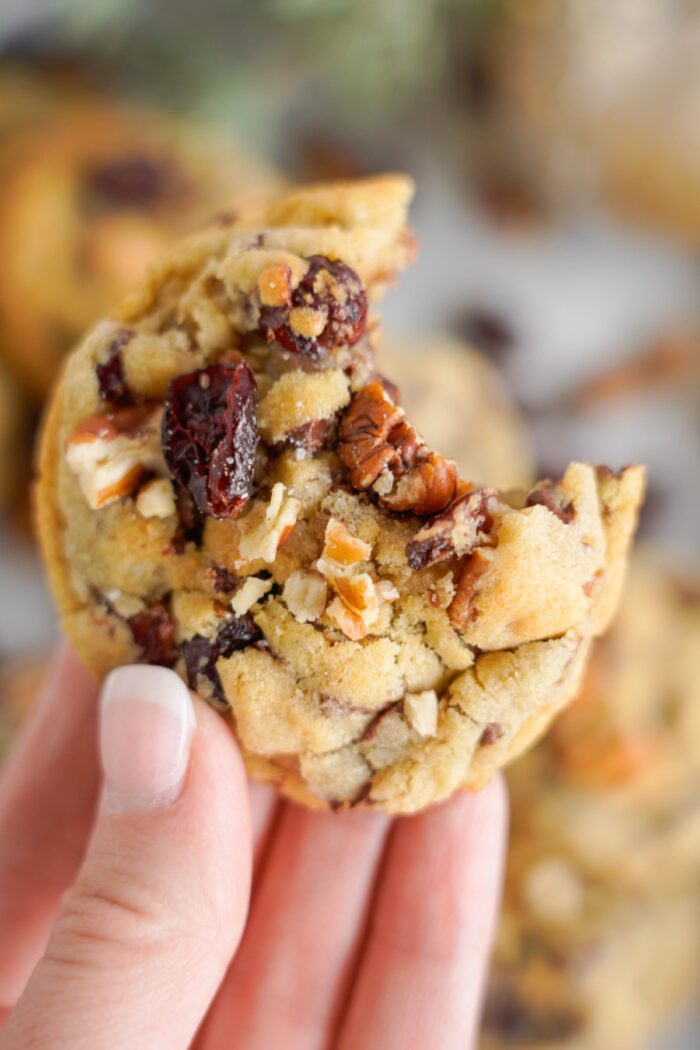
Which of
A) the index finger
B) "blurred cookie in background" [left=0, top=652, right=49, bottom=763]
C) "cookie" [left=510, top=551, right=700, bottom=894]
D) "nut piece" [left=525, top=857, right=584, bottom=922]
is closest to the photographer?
the index finger

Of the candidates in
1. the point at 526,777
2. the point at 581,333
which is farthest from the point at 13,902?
the point at 581,333

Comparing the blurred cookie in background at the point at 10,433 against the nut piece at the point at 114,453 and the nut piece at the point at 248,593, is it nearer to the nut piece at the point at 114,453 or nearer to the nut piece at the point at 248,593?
the nut piece at the point at 114,453

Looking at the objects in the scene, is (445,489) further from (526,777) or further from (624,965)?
(624,965)

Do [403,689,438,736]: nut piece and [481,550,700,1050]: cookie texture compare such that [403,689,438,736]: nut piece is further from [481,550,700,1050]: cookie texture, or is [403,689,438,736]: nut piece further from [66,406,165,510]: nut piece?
[481,550,700,1050]: cookie texture

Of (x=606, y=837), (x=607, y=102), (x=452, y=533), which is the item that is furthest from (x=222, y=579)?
(x=607, y=102)

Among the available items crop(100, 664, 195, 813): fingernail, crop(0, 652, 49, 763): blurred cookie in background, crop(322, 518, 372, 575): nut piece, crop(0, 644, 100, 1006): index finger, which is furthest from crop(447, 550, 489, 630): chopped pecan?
crop(0, 652, 49, 763): blurred cookie in background

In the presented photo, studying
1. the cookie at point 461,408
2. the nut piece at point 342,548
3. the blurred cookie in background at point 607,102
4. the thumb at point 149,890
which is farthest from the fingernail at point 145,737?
the blurred cookie in background at point 607,102

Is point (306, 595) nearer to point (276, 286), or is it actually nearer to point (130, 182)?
point (276, 286)
